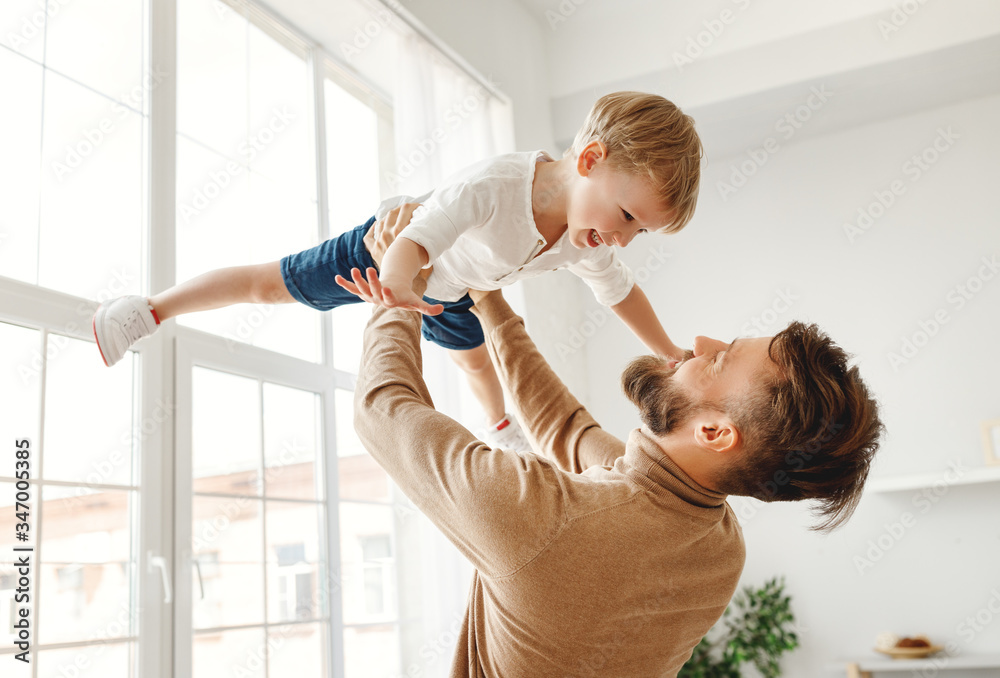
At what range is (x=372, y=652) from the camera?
3.11m

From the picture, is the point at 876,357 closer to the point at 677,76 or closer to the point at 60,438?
the point at 677,76

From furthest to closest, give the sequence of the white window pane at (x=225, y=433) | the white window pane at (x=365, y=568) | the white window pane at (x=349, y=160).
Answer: the white window pane at (x=349, y=160) → the white window pane at (x=365, y=568) → the white window pane at (x=225, y=433)

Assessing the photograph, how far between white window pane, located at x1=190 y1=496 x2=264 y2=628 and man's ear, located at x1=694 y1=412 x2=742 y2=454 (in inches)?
62.0

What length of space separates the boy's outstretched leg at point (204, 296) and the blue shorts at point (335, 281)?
0.04 m

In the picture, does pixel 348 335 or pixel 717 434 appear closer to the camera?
pixel 717 434

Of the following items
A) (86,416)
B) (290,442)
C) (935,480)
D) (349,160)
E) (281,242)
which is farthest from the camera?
(935,480)

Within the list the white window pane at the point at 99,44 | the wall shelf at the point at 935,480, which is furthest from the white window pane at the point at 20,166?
the wall shelf at the point at 935,480

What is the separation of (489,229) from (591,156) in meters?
0.23

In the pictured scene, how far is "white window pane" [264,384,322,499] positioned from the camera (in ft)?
8.96

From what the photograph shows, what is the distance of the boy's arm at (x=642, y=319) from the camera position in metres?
1.89

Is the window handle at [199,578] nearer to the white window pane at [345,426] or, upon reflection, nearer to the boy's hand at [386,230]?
the white window pane at [345,426]

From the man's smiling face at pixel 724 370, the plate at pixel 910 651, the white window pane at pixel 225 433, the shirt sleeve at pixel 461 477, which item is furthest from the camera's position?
the plate at pixel 910 651

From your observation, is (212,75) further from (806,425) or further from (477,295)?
(806,425)

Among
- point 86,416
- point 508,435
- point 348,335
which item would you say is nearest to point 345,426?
point 348,335
